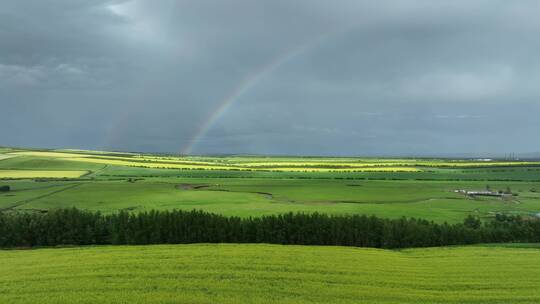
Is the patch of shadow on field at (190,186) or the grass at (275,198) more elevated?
the patch of shadow on field at (190,186)

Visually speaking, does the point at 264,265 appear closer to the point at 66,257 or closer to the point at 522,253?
the point at 66,257

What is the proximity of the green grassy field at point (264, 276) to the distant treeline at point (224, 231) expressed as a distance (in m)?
10.2

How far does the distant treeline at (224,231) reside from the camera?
60062mm

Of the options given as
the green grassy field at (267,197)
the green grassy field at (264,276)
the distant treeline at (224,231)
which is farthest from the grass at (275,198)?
the green grassy field at (264,276)

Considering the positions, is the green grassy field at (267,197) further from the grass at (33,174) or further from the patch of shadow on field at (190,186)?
the grass at (33,174)

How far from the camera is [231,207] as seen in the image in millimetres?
87562

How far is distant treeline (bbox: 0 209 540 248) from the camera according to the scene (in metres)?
60.1

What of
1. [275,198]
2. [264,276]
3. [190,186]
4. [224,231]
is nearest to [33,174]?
[190,186]

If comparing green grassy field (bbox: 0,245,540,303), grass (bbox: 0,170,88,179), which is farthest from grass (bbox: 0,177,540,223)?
green grassy field (bbox: 0,245,540,303)

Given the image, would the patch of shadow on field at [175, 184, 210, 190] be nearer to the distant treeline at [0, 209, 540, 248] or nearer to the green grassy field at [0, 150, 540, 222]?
the green grassy field at [0, 150, 540, 222]

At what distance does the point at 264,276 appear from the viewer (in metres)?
36.6

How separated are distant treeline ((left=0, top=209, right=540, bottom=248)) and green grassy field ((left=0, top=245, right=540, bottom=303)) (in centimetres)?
1018

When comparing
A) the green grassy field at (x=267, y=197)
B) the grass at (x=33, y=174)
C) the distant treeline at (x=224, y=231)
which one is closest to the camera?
the distant treeline at (x=224, y=231)

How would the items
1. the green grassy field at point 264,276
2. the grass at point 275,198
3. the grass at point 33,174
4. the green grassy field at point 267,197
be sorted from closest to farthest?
the green grassy field at point 264,276 → the grass at point 275,198 → the green grassy field at point 267,197 → the grass at point 33,174
